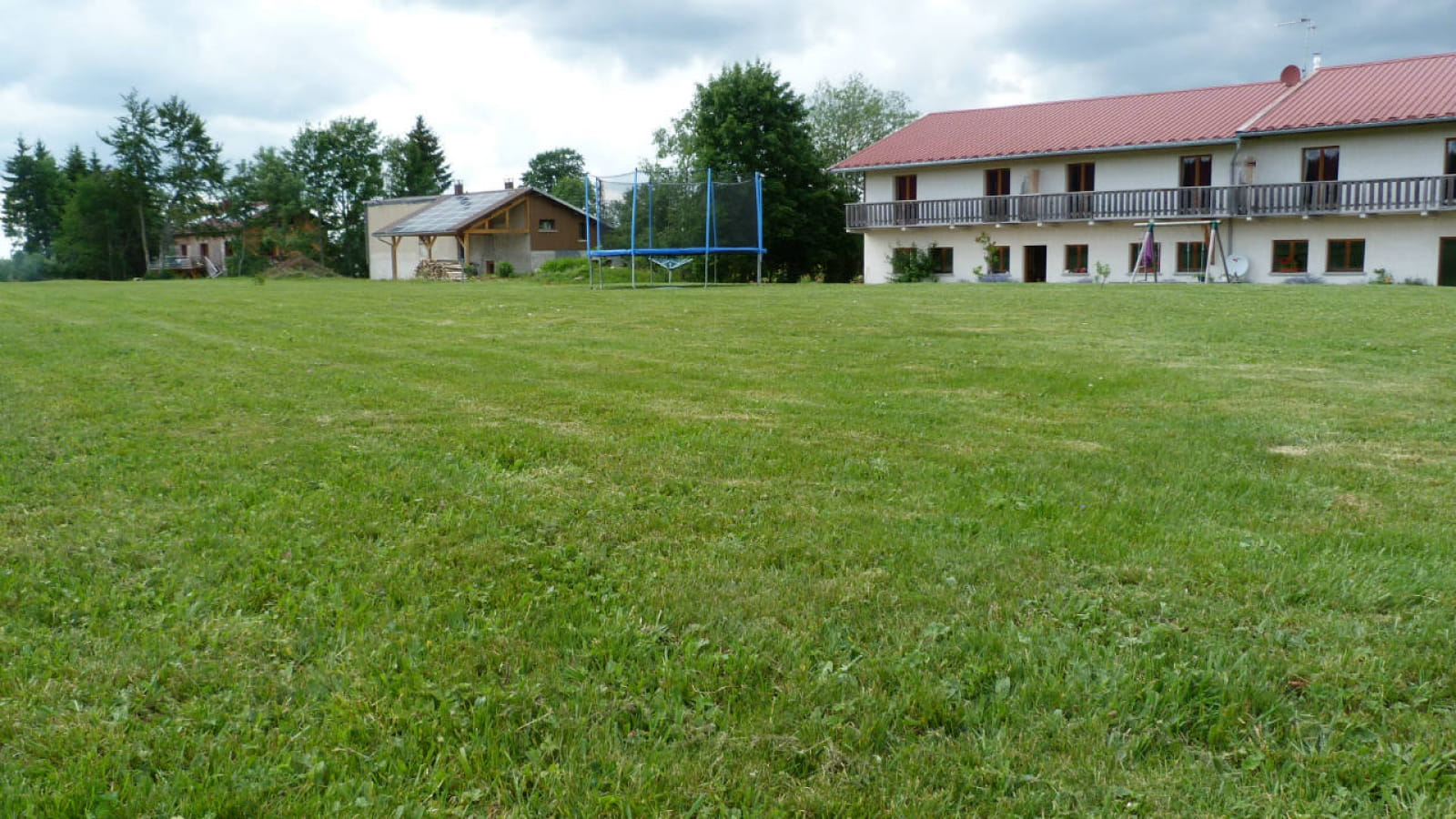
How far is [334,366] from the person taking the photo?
934cm

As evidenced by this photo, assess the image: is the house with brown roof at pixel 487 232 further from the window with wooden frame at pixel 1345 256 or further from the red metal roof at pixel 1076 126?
the window with wooden frame at pixel 1345 256

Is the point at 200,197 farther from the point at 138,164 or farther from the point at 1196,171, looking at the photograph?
the point at 1196,171

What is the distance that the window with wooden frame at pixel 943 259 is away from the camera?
3684cm

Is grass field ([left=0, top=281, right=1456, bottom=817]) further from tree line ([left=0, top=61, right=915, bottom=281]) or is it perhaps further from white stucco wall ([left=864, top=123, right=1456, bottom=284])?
tree line ([left=0, top=61, right=915, bottom=281])

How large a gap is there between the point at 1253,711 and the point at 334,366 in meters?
8.36

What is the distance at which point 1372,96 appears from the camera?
99.1 ft

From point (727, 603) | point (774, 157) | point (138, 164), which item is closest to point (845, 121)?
point (774, 157)

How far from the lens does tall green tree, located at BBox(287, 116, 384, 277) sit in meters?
61.9

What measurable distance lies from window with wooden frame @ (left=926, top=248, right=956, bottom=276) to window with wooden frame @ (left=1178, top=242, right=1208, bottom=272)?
24.5 feet

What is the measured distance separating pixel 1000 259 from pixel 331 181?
149 ft

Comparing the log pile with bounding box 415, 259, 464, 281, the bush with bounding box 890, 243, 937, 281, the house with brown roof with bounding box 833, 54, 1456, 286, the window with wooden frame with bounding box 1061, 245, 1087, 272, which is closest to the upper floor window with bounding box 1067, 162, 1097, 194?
the house with brown roof with bounding box 833, 54, 1456, 286

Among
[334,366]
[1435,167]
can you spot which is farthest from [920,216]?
[334,366]

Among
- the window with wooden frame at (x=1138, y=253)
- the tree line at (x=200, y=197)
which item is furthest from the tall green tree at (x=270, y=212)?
the window with wooden frame at (x=1138, y=253)

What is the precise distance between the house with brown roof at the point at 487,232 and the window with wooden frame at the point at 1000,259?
20028 mm
